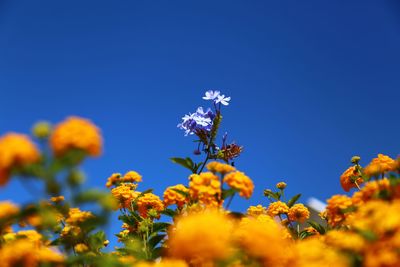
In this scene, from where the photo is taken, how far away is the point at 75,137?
2.16 metres

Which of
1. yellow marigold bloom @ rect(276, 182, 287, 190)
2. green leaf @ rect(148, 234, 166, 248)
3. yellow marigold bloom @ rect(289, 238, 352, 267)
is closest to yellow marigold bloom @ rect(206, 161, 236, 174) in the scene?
yellow marigold bloom @ rect(289, 238, 352, 267)

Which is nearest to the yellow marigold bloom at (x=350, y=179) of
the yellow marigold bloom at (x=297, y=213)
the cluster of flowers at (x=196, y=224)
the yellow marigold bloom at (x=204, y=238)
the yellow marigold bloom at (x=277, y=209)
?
the yellow marigold bloom at (x=297, y=213)

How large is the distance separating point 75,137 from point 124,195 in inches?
98.9

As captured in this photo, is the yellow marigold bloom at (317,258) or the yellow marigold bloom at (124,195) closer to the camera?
the yellow marigold bloom at (317,258)

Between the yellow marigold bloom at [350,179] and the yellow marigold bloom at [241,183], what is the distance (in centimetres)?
281

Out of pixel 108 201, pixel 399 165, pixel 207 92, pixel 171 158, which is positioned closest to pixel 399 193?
pixel 399 165

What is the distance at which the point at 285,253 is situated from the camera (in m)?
2.36

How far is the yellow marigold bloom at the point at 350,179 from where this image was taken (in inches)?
205

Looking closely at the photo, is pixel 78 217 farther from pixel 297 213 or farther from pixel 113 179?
pixel 297 213

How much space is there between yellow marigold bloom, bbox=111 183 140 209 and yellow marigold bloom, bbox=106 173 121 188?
32cm

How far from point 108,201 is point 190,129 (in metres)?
3.01

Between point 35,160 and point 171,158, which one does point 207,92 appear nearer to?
point 171,158

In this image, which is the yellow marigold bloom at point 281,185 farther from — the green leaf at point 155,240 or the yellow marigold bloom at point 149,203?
the green leaf at point 155,240

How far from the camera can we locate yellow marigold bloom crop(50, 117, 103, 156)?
7.09 feet
